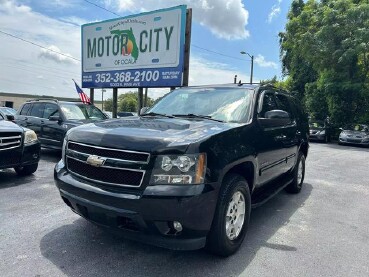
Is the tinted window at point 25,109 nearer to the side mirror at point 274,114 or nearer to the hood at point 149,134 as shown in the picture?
the hood at point 149,134

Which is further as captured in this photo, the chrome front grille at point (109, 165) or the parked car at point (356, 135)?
the parked car at point (356, 135)

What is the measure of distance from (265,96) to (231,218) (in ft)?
6.40

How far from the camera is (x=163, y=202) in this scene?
9.25ft

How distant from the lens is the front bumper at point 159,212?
111 inches

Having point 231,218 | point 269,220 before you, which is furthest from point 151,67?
point 231,218

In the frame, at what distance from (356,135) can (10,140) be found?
18.6 metres

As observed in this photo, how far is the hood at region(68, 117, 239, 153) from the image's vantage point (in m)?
2.96

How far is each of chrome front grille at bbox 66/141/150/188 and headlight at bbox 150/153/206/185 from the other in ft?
0.39

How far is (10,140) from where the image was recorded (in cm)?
607

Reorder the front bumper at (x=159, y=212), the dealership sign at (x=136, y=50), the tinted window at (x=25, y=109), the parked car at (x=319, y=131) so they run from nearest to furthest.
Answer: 1. the front bumper at (x=159, y=212)
2. the tinted window at (x=25, y=109)
3. the dealership sign at (x=136, y=50)
4. the parked car at (x=319, y=131)

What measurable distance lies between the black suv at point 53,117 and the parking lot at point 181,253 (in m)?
3.56

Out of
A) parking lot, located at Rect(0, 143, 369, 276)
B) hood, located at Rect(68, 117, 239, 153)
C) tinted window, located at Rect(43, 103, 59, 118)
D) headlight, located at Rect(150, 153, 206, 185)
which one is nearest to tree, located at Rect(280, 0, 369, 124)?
tinted window, located at Rect(43, 103, 59, 118)

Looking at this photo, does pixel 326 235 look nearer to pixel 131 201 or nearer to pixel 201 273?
pixel 201 273

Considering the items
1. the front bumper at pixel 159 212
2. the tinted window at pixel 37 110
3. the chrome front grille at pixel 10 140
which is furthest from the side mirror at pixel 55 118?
the front bumper at pixel 159 212
